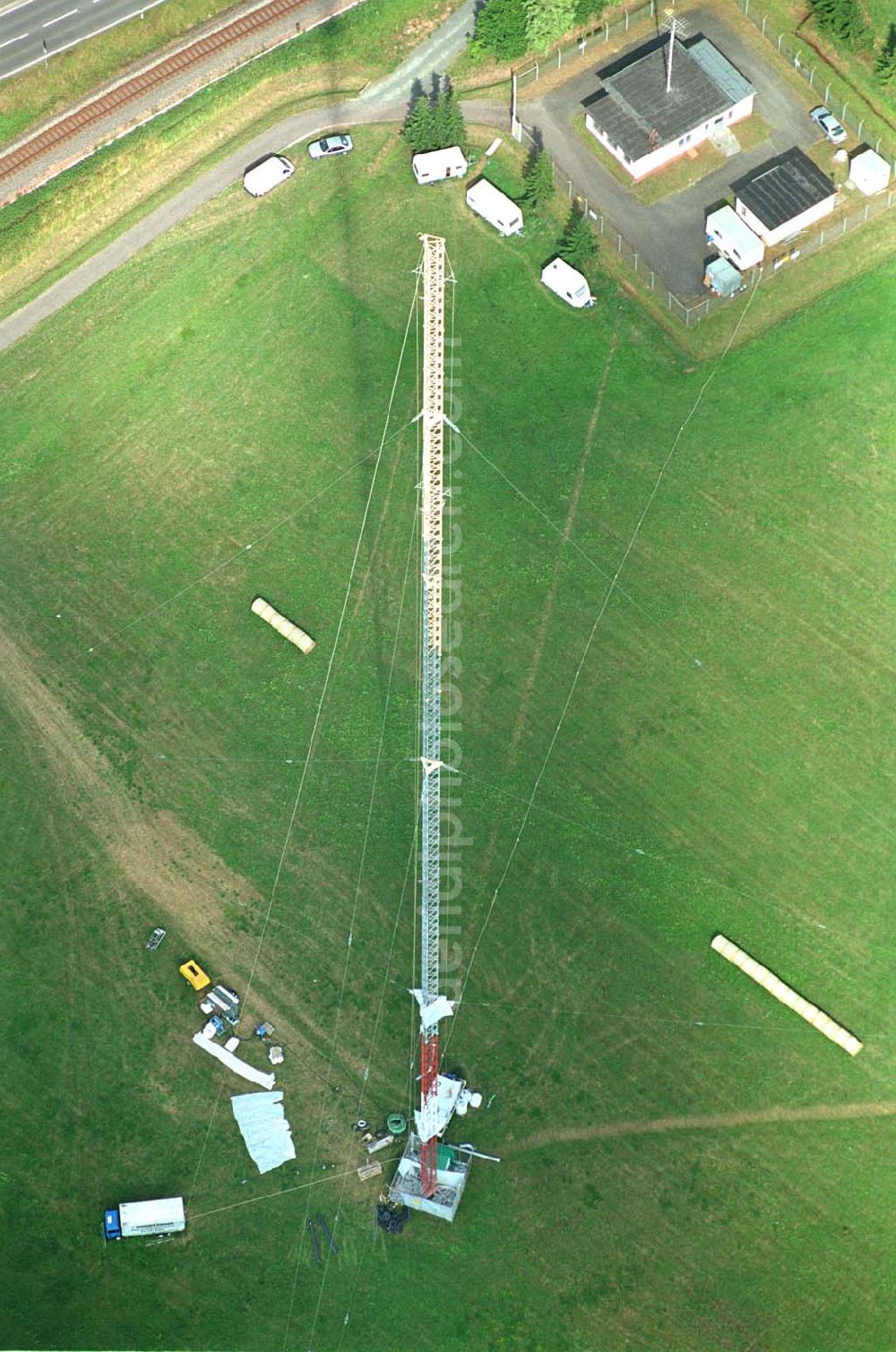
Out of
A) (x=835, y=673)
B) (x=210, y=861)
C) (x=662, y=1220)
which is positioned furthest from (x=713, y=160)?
(x=662, y=1220)

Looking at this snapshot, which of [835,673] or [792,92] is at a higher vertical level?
[792,92]

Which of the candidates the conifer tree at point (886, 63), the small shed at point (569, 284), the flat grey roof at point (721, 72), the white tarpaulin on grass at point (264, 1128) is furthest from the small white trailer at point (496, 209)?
the white tarpaulin on grass at point (264, 1128)

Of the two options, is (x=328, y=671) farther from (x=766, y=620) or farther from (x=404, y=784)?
(x=766, y=620)

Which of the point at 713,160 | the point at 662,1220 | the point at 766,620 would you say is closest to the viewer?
the point at 662,1220

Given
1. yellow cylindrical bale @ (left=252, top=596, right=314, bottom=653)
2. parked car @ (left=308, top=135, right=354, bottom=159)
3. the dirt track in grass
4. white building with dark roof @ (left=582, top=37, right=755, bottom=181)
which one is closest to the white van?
parked car @ (left=308, top=135, right=354, bottom=159)

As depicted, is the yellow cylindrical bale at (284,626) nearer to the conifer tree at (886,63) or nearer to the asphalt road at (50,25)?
the asphalt road at (50,25)

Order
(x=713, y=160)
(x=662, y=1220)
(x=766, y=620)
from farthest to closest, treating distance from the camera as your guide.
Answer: (x=713, y=160)
(x=766, y=620)
(x=662, y=1220)

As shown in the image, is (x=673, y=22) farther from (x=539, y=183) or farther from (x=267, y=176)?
(x=267, y=176)

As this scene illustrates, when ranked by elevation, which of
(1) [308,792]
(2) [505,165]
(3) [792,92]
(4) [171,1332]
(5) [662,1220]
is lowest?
(5) [662,1220]
